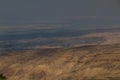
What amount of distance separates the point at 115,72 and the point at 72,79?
21.7 meters

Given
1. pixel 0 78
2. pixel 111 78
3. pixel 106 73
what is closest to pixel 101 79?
pixel 111 78

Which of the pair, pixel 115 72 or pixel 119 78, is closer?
pixel 119 78

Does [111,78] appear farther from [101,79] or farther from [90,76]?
[90,76]

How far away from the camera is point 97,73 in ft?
655

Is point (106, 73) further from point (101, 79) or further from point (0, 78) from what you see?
point (0, 78)

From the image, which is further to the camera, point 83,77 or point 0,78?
point 83,77

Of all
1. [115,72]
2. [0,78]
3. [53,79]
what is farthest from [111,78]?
[0,78]

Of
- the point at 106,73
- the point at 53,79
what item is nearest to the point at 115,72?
the point at 106,73

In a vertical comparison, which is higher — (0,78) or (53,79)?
(0,78)

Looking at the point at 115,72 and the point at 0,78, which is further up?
the point at 0,78

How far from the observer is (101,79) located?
178 meters

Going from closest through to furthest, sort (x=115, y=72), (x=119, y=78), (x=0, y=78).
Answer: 1. (x=0, y=78)
2. (x=119, y=78)
3. (x=115, y=72)

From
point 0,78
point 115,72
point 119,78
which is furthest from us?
point 115,72

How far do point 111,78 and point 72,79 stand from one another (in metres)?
26.1
